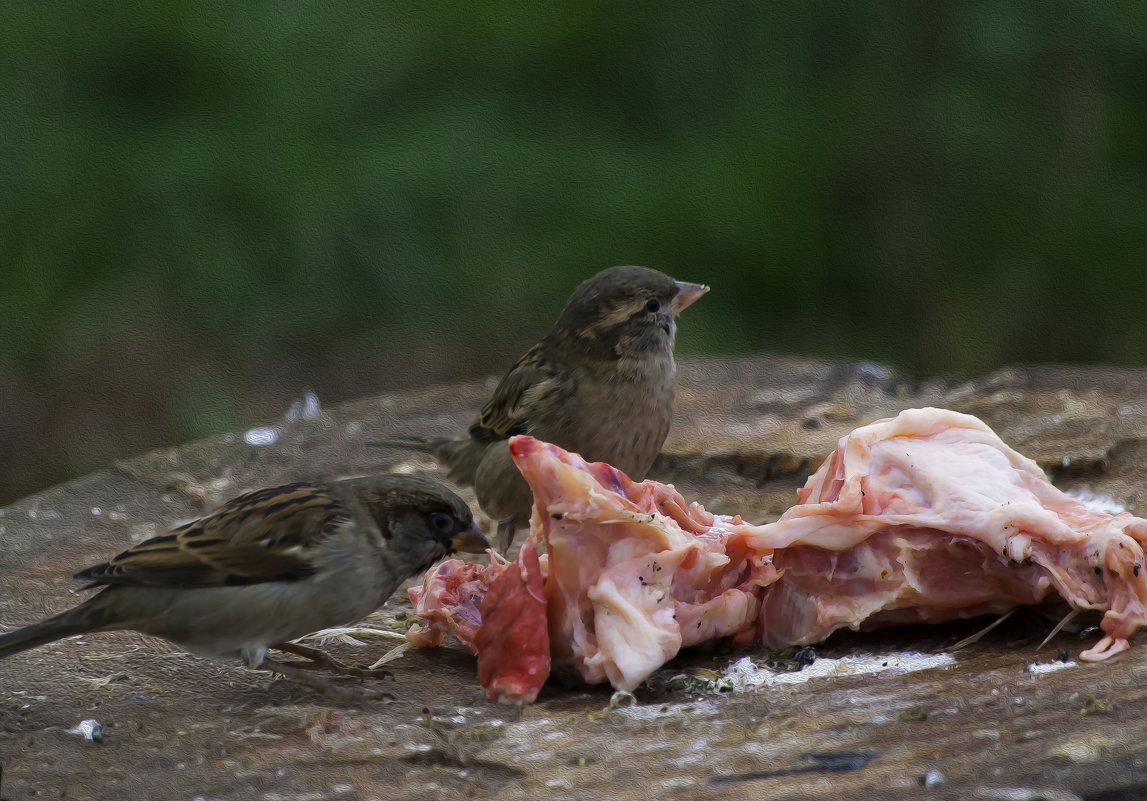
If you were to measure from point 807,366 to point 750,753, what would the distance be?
3413 mm

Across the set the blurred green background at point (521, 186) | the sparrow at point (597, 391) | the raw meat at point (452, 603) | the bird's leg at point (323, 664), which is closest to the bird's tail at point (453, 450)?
the sparrow at point (597, 391)

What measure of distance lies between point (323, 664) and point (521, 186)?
4.69 m

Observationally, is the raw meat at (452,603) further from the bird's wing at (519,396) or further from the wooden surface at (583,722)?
the bird's wing at (519,396)

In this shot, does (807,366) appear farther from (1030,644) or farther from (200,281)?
(200,281)

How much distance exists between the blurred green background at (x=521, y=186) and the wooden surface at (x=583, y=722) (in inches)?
132

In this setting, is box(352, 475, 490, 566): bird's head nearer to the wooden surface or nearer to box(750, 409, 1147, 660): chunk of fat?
the wooden surface

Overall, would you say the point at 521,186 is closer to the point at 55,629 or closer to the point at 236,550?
the point at 236,550

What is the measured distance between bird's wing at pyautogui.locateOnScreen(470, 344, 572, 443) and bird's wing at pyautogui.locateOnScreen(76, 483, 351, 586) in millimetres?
1539

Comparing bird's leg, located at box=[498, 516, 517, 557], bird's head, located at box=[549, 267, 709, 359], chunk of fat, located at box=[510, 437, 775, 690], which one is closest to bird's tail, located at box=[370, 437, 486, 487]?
bird's leg, located at box=[498, 516, 517, 557]

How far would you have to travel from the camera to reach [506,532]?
5.16m

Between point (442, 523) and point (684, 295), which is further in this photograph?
point (684, 295)

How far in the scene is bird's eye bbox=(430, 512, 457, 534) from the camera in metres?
3.76

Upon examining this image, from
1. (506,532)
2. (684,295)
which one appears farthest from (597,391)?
(506,532)

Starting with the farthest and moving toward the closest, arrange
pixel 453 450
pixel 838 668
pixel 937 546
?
1. pixel 453 450
2. pixel 937 546
3. pixel 838 668
